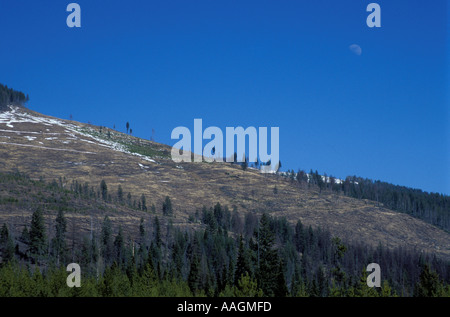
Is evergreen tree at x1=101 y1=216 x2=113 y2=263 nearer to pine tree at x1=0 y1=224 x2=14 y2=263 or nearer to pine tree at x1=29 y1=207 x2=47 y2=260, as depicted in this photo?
pine tree at x1=29 y1=207 x2=47 y2=260

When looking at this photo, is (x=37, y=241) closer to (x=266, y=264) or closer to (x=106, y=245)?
(x=106, y=245)

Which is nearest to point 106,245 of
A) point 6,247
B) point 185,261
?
point 185,261

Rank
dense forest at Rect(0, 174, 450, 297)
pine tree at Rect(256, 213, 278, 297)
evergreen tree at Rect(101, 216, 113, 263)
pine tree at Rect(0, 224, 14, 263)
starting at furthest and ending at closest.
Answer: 1. evergreen tree at Rect(101, 216, 113, 263)
2. pine tree at Rect(0, 224, 14, 263)
3. pine tree at Rect(256, 213, 278, 297)
4. dense forest at Rect(0, 174, 450, 297)

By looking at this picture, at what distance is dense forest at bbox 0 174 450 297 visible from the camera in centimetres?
6544

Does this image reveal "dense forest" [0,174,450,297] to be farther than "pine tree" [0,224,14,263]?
No

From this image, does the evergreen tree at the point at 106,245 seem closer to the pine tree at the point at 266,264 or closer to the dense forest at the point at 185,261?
the dense forest at the point at 185,261

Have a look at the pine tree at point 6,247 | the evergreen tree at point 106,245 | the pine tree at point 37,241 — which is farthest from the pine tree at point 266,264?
the pine tree at point 37,241

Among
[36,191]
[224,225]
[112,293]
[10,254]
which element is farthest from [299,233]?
[112,293]

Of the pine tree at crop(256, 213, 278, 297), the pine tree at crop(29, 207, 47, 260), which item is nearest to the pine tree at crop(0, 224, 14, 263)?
the pine tree at crop(29, 207, 47, 260)

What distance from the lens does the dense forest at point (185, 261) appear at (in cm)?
6544
